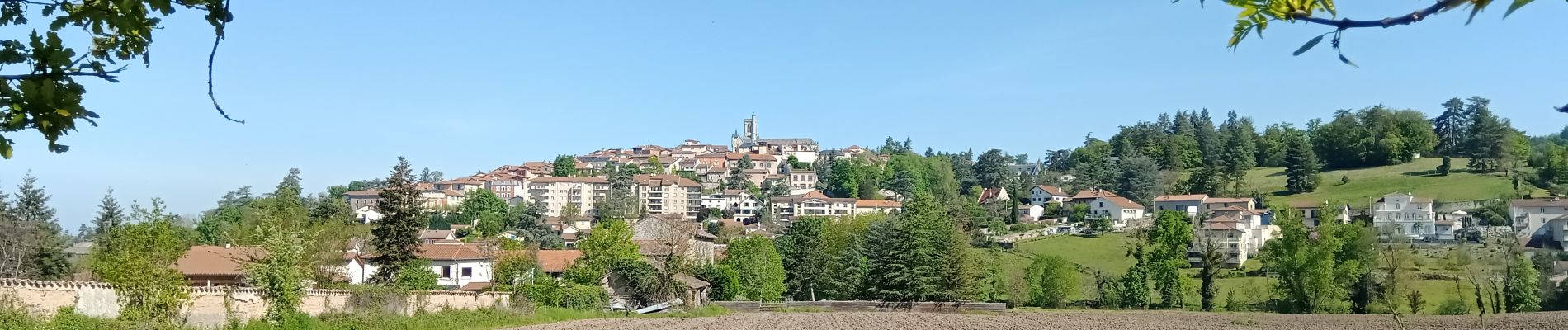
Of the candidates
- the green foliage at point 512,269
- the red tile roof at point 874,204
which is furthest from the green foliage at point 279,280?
the red tile roof at point 874,204

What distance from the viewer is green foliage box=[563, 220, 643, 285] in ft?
135

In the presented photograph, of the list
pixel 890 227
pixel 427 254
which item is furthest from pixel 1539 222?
pixel 427 254

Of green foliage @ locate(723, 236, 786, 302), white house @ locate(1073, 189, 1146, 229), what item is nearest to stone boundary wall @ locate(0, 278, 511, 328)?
green foliage @ locate(723, 236, 786, 302)

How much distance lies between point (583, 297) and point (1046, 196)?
3127 inches

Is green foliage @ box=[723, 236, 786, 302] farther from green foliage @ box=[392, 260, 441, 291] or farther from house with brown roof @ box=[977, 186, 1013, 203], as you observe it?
house with brown roof @ box=[977, 186, 1013, 203]

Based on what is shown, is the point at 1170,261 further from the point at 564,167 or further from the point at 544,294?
the point at 564,167

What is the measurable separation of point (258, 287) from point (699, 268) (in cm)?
2443

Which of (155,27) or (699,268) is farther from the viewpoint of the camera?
(699,268)

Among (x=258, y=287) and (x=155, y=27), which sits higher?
(x=155, y=27)

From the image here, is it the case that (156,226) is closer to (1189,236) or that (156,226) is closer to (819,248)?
(819,248)

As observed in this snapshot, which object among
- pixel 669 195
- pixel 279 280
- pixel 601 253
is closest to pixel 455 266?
pixel 601 253

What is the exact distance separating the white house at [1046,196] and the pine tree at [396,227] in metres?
80.4

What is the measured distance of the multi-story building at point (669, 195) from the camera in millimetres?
122500

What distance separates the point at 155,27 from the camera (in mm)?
3715
